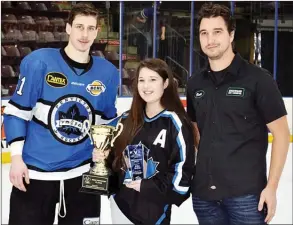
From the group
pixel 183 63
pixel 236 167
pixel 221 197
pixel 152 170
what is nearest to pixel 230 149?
pixel 236 167

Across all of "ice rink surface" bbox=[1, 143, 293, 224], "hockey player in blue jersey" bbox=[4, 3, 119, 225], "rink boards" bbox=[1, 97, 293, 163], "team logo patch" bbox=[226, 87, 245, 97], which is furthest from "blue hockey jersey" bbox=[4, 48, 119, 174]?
"rink boards" bbox=[1, 97, 293, 163]

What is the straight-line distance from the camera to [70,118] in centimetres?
170

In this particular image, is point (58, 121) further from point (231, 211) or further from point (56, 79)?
point (231, 211)

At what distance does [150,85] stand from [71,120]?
0.32 meters

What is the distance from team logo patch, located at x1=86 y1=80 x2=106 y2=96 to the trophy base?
0.97 ft

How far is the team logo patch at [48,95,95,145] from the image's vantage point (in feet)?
5.52

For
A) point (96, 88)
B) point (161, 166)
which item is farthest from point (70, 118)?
point (161, 166)

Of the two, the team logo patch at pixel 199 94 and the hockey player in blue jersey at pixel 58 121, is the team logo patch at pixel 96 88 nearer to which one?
the hockey player in blue jersey at pixel 58 121

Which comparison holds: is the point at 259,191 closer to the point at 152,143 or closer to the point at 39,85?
the point at 152,143

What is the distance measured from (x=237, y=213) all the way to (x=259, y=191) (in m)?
0.11

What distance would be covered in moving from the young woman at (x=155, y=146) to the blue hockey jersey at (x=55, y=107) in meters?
0.14

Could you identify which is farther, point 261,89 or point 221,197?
point 221,197

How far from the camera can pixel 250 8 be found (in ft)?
19.6

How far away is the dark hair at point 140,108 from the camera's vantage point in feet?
5.39
